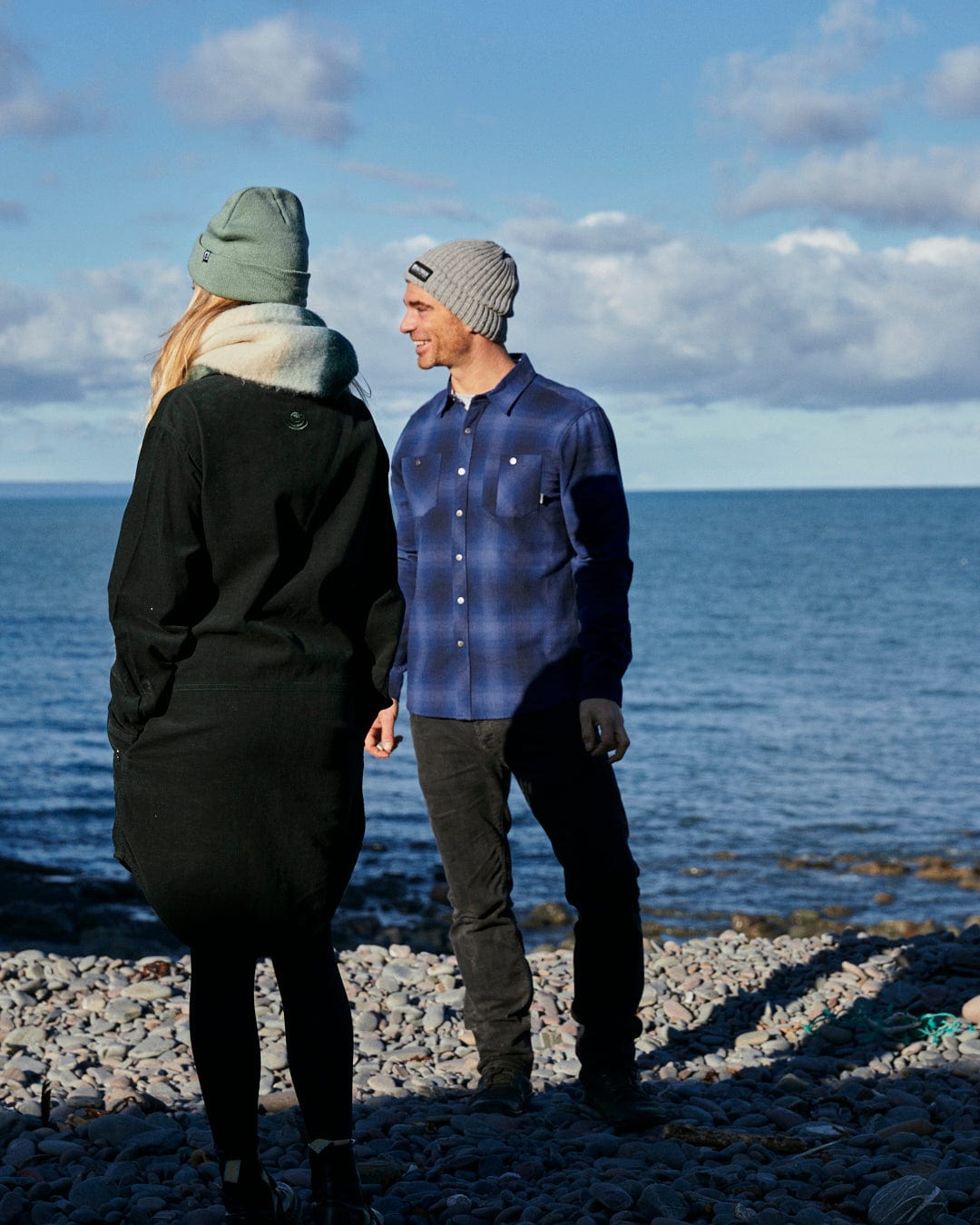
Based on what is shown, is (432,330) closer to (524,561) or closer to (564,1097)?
(524,561)

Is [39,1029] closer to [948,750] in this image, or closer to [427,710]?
[427,710]

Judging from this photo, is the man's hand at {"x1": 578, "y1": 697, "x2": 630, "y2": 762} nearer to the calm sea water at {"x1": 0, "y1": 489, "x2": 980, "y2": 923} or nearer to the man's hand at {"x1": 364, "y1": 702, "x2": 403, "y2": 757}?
the man's hand at {"x1": 364, "y1": 702, "x2": 403, "y2": 757}

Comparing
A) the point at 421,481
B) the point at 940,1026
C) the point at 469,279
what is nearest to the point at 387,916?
the point at 940,1026

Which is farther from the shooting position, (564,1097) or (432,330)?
(564,1097)

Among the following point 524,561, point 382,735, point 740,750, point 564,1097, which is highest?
point 524,561

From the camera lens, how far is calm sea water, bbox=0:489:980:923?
15680 millimetres

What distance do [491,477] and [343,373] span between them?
1.47 meters

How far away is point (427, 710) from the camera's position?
14.7 ft

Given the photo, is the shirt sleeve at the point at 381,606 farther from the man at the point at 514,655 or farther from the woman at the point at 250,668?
the man at the point at 514,655

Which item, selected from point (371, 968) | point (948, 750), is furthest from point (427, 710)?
point (948, 750)

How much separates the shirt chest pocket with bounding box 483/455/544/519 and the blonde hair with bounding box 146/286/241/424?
152cm

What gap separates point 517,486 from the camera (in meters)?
4.38

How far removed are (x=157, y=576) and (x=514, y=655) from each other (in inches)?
71.1

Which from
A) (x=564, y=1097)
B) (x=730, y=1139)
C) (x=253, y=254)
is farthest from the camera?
(x=564, y=1097)
